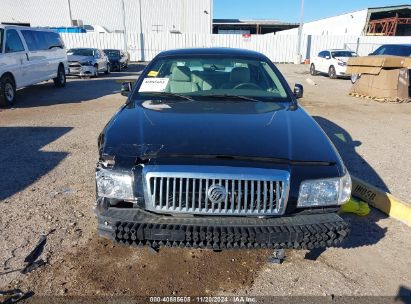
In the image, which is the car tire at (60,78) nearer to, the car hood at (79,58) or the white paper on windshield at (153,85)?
the car hood at (79,58)

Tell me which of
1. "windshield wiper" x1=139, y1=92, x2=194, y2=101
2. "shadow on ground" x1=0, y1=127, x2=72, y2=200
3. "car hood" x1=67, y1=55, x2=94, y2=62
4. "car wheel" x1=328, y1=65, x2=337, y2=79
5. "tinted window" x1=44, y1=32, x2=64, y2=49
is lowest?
"car wheel" x1=328, y1=65, x2=337, y2=79

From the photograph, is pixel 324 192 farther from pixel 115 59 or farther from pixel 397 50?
pixel 115 59

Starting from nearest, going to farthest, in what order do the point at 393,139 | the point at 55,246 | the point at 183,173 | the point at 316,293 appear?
the point at 183,173
the point at 316,293
the point at 55,246
the point at 393,139

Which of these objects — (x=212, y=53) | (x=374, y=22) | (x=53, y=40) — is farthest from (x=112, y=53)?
(x=374, y=22)

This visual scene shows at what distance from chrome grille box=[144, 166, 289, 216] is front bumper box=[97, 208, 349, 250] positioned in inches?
2.9

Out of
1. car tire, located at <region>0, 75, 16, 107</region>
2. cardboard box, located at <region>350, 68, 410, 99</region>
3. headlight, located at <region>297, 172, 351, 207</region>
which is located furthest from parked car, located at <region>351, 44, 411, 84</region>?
headlight, located at <region>297, 172, 351, 207</region>

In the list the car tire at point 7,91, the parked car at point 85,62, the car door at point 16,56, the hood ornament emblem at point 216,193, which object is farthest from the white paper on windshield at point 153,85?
the parked car at point 85,62

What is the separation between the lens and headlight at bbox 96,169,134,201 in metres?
2.38

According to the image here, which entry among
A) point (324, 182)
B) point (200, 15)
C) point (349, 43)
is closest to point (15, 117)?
point (324, 182)

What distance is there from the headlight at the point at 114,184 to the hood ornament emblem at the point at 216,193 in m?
0.55

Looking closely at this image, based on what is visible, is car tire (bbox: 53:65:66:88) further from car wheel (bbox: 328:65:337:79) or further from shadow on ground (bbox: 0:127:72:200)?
car wheel (bbox: 328:65:337:79)

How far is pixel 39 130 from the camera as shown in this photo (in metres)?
7.14

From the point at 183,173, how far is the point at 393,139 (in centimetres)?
605

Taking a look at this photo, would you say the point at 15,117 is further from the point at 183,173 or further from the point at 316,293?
the point at 316,293
